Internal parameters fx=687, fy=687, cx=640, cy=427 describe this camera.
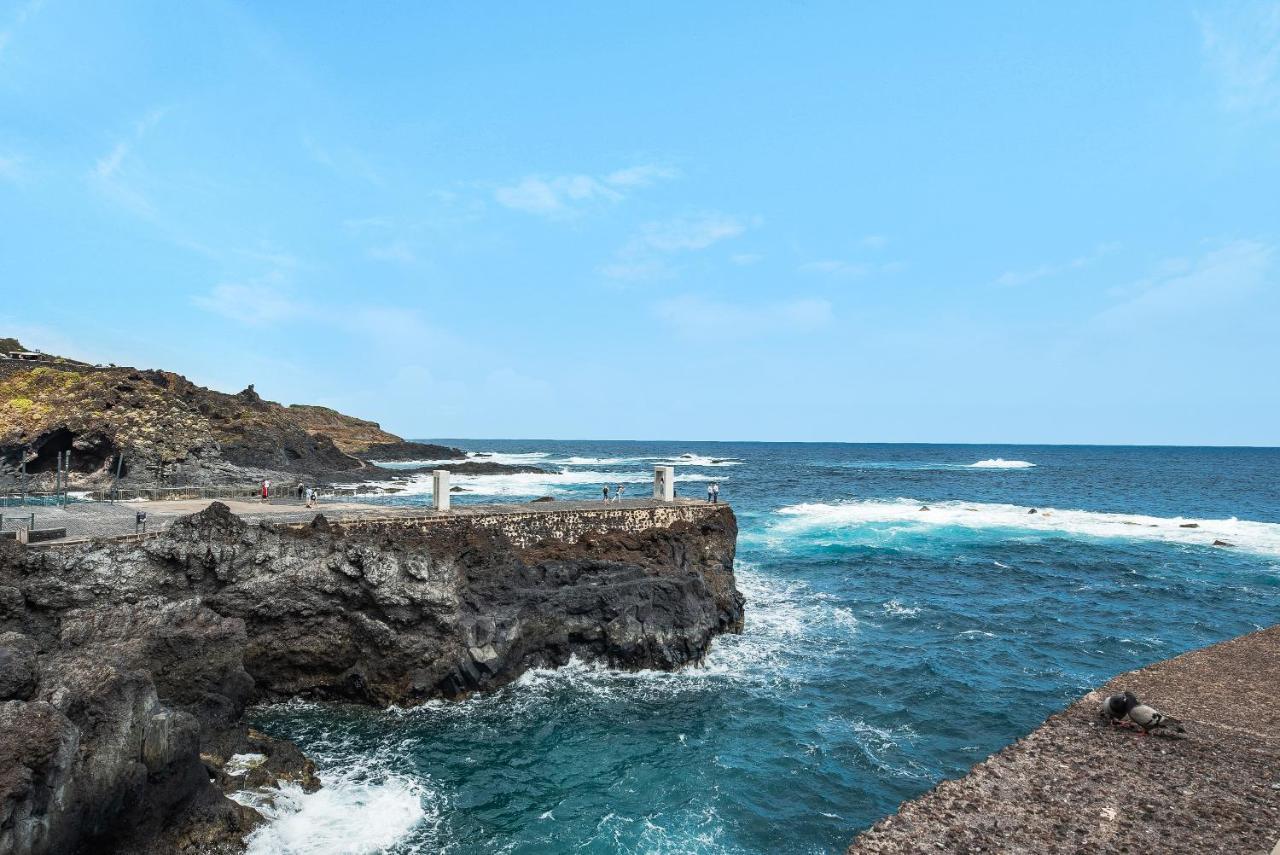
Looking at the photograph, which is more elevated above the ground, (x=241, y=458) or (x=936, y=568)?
(x=241, y=458)

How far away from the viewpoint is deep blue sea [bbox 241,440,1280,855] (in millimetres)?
13805

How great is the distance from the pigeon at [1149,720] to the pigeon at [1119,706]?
0.08 m

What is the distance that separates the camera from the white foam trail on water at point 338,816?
40.4ft

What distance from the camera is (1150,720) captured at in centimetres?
1137

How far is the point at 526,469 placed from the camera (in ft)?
316

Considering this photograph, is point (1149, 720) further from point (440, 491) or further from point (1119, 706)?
point (440, 491)

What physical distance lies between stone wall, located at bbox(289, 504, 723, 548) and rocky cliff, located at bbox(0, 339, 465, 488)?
3015 cm

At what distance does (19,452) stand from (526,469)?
56.6m

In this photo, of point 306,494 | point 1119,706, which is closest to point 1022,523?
point 1119,706

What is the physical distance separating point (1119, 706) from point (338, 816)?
567 inches

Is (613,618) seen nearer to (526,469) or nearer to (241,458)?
(241,458)

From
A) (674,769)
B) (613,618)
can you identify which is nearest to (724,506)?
(613,618)

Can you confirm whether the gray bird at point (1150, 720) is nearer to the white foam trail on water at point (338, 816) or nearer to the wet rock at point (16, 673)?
the white foam trail on water at point (338, 816)

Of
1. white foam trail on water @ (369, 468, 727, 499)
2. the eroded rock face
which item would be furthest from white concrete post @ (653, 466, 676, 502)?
white foam trail on water @ (369, 468, 727, 499)
